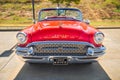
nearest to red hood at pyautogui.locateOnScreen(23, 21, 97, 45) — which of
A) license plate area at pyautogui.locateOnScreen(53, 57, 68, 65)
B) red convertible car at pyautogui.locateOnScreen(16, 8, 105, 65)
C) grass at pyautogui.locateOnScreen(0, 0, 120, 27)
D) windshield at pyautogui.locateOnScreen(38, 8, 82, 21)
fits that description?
red convertible car at pyautogui.locateOnScreen(16, 8, 105, 65)

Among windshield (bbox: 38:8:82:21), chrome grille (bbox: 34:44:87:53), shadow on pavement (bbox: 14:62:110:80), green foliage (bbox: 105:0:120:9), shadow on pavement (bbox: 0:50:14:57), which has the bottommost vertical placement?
shadow on pavement (bbox: 14:62:110:80)

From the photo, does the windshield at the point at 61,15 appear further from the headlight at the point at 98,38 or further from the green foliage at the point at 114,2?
the green foliage at the point at 114,2

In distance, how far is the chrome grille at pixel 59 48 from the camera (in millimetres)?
5020

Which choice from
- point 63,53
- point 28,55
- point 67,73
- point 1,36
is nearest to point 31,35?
point 28,55

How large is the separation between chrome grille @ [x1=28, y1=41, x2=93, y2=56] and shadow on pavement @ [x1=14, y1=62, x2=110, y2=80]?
629 mm

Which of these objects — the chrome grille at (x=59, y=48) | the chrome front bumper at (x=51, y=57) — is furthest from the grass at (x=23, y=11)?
the chrome grille at (x=59, y=48)

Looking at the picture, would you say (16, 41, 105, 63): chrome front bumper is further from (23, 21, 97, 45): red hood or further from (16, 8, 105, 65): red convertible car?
(23, 21, 97, 45): red hood

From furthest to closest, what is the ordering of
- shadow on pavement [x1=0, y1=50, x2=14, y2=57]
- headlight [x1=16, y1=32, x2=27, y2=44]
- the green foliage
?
1. the green foliage
2. shadow on pavement [x1=0, y1=50, x2=14, y2=57]
3. headlight [x1=16, y1=32, x2=27, y2=44]

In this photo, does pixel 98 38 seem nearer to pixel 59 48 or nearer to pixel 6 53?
pixel 59 48

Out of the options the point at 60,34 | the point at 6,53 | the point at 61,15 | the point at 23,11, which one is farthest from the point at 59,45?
the point at 23,11

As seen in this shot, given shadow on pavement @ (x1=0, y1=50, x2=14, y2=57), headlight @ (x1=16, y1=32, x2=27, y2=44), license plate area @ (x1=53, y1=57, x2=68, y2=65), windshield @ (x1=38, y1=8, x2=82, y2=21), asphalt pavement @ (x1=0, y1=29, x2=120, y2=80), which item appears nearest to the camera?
license plate area @ (x1=53, y1=57, x2=68, y2=65)

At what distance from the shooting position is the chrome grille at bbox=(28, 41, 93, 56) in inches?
198

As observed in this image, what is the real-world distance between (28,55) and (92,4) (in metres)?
23.4

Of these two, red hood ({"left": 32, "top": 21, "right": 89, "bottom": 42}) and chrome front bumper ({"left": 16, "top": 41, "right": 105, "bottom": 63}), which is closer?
chrome front bumper ({"left": 16, "top": 41, "right": 105, "bottom": 63})
